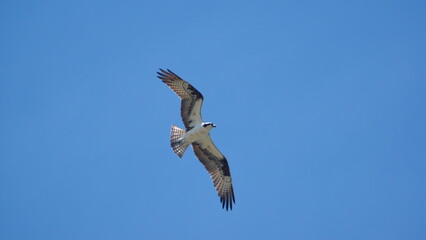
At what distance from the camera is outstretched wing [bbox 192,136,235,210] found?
16.9 metres

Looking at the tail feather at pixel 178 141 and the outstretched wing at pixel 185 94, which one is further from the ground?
the outstretched wing at pixel 185 94

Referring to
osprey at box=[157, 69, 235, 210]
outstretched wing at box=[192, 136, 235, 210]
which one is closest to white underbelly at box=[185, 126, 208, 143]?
osprey at box=[157, 69, 235, 210]

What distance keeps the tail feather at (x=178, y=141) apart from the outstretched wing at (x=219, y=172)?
754 mm

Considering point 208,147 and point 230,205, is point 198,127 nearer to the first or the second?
point 208,147

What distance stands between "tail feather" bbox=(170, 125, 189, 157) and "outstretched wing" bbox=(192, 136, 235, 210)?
0.75 metres

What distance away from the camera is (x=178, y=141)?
16.2 m

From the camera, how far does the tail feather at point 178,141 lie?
52.8 ft

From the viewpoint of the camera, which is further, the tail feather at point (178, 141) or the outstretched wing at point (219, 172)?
the outstretched wing at point (219, 172)

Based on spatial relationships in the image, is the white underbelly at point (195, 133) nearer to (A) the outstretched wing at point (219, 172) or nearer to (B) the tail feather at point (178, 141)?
(B) the tail feather at point (178, 141)

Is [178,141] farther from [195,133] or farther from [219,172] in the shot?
[219,172]

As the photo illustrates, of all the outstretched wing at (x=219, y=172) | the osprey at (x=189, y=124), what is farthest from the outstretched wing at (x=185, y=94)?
the outstretched wing at (x=219, y=172)

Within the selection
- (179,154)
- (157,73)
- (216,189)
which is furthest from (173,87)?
(216,189)

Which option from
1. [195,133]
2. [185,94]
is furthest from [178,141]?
[185,94]

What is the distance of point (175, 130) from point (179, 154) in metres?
0.72
